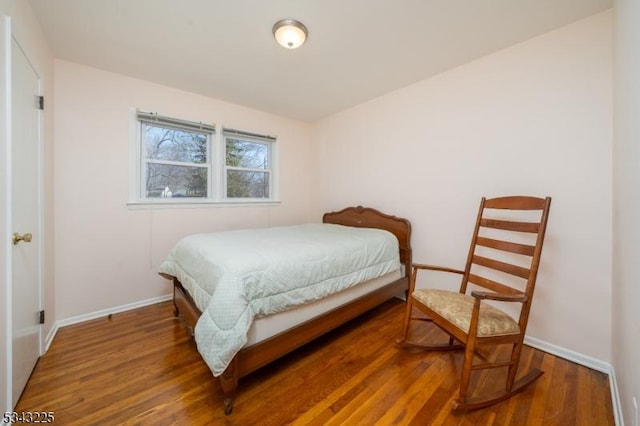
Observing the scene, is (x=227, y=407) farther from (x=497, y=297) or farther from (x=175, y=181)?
(x=175, y=181)

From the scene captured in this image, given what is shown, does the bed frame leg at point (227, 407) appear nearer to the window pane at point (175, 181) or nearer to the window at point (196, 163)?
the window at point (196, 163)

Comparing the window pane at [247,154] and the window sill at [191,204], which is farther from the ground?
the window pane at [247,154]

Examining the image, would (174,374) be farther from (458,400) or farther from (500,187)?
(500,187)

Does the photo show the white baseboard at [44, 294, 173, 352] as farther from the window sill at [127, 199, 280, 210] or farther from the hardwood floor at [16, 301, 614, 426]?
the window sill at [127, 199, 280, 210]

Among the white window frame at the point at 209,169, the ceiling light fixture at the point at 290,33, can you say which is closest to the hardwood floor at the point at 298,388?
the white window frame at the point at 209,169

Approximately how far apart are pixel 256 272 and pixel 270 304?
0.73 ft

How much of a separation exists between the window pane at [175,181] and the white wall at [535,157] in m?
2.38

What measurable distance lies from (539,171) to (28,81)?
144 inches

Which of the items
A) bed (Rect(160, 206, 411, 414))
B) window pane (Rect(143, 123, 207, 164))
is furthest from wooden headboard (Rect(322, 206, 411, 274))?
window pane (Rect(143, 123, 207, 164))

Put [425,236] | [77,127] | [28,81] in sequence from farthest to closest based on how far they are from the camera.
Answer: [425,236] → [77,127] → [28,81]

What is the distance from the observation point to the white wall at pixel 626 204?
1.08 metres

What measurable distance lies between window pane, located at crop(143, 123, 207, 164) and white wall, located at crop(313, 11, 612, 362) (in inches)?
92.5

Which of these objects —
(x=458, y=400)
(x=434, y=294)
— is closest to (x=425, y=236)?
(x=434, y=294)

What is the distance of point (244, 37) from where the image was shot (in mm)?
1994
